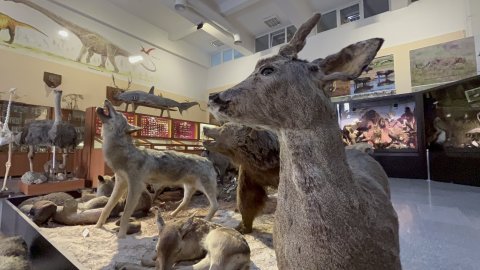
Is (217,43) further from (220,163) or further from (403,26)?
(220,163)

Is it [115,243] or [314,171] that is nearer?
[314,171]

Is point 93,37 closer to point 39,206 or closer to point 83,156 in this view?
point 83,156

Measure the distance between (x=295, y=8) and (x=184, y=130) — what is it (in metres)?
4.69

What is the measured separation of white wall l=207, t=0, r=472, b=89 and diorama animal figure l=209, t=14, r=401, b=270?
6.51m

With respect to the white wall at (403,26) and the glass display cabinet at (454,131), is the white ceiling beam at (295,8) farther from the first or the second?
the glass display cabinet at (454,131)

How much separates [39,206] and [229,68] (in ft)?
29.3

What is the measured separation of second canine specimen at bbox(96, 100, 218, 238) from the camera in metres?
1.76

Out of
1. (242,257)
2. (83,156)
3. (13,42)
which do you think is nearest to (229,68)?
(13,42)

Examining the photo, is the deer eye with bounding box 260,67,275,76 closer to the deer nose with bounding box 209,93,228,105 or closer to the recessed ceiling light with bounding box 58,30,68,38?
the deer nose with bounding box 209,93,228,105

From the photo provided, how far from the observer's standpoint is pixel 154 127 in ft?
14.3

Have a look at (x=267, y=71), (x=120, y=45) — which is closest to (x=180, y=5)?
(x=120, y=45)

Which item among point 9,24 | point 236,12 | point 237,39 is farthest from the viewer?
point 237,39

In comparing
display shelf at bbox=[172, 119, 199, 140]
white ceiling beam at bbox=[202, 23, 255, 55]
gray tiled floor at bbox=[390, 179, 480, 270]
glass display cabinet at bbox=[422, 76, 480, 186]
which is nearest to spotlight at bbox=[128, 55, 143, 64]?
white ceiling beam at bbox=[202, 23, 255, 55]

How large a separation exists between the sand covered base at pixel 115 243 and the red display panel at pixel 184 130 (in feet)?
9.62
